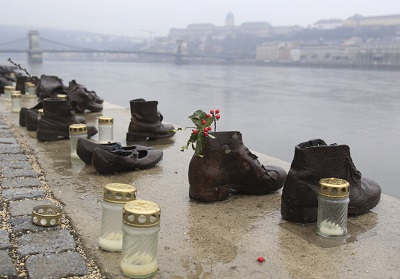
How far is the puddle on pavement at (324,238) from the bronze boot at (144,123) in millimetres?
2667

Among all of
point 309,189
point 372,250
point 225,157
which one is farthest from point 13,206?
point 372,250

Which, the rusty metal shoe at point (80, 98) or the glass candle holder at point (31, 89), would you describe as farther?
the glass candle holder at point (31, 89)

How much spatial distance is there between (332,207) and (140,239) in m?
1.10

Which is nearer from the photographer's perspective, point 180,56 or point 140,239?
point 140,239

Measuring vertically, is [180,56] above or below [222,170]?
above

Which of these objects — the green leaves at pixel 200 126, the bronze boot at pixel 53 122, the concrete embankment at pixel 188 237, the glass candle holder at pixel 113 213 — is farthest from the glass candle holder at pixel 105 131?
the glass candle holder at pixel 113 213

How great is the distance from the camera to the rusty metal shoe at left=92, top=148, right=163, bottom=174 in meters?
4.01

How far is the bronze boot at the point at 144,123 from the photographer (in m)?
5.48

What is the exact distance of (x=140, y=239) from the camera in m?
2.29

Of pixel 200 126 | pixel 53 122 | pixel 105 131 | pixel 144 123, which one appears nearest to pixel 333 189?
pixel 200 126

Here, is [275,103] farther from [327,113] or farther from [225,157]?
[225,157]

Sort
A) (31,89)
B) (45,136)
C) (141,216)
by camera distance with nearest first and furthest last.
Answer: (141,216), (45,136), (31,89)

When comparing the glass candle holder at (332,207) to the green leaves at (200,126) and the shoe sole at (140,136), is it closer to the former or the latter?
the green leaves at (200,126)

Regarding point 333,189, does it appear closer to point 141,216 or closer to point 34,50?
point 141,216
